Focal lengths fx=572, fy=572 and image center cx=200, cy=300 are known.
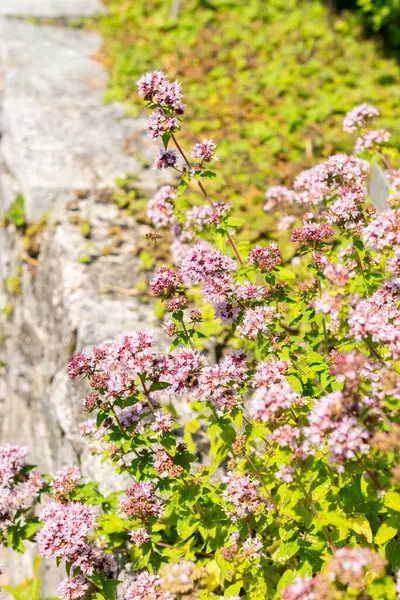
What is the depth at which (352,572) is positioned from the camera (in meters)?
2.04

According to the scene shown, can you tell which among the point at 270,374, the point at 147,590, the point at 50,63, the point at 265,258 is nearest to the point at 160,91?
the point at 265,258

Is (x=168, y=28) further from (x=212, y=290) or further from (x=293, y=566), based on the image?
(x=293, y=566)

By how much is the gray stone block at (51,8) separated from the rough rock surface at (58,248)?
1.77m

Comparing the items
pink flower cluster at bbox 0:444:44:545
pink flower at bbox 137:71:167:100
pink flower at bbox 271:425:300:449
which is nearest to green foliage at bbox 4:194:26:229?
pink flower cluster at bbox 0:444:44:545

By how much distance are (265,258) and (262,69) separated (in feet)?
24.4

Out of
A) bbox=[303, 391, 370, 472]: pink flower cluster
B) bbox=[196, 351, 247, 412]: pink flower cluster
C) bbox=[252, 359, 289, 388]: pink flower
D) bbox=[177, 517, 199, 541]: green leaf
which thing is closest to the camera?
bbox=[303, 391, 370, 472]: pink flower cluster

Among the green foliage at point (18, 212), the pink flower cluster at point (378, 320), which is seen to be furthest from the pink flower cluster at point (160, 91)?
the green foliage at point (18, 212)

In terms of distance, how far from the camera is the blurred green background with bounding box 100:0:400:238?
7.73 m

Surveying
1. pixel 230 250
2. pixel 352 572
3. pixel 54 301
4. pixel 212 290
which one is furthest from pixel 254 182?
pixel 352 572

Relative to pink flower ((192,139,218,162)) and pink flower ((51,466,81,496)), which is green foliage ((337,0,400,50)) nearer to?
pink flower ((192,139,218,162))

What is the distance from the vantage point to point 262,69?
380 inches

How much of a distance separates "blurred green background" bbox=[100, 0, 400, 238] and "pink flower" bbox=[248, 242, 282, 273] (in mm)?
3208

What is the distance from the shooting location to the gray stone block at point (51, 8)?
11977 millimetres

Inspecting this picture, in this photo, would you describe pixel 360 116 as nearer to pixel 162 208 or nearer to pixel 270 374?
pixel 162 208
